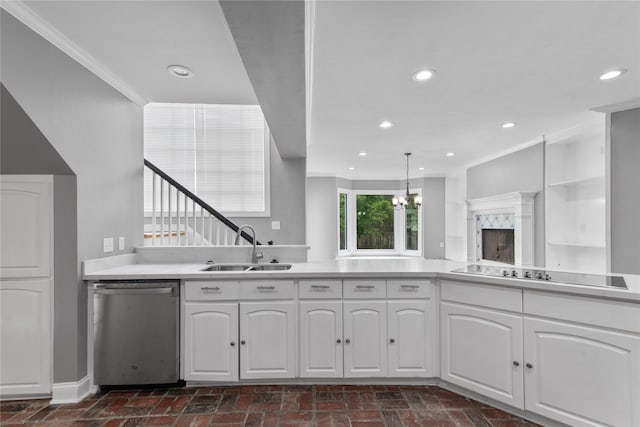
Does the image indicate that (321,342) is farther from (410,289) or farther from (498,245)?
(498,245)

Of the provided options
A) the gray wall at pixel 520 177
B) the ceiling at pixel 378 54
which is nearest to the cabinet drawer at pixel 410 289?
the ceiling at pixel 378 54

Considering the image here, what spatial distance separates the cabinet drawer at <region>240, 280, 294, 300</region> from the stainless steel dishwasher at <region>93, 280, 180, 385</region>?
57 centimetres

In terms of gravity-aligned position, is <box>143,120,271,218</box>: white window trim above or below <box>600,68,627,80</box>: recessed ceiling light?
below

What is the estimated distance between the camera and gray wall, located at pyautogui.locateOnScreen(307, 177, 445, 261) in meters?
7.97

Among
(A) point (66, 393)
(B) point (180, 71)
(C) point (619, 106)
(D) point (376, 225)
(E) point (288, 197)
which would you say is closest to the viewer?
(A) point (66, 393)

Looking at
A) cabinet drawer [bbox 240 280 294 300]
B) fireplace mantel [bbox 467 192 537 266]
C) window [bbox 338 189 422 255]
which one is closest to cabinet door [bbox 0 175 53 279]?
cabinet drawer [bbox 240 280 294 300]

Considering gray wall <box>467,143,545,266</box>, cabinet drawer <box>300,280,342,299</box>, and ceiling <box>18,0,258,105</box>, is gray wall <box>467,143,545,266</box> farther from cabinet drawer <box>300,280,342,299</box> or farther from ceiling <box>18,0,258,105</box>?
ceiling <box>18,0,258,105</box>

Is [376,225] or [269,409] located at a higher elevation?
[376,225]

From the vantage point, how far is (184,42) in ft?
7.04

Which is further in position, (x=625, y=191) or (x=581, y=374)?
(x=625, y=191)

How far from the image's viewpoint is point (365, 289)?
94.8 inches

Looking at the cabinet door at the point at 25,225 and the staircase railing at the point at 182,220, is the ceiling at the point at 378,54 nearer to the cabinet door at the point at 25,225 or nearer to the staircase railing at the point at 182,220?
the staircase railing at the point at 182,220

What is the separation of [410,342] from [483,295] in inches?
26.1

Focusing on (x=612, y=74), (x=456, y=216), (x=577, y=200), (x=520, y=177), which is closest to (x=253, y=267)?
(x=612, y=74)
